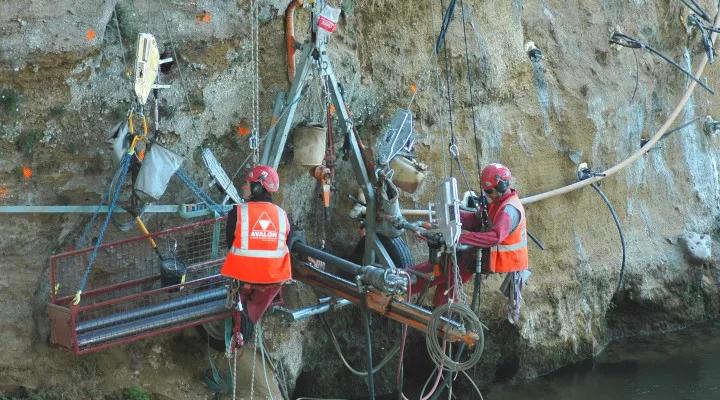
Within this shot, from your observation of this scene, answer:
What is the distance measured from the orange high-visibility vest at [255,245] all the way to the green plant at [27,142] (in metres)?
1.98

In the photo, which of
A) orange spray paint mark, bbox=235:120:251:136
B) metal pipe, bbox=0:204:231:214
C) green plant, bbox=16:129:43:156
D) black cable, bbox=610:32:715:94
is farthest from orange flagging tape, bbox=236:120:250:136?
black cable, bbox=610:32:715:94

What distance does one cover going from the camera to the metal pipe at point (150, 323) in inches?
368

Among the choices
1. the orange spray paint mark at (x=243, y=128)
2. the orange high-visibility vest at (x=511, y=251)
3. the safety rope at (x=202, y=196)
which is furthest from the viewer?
the orange spray paint mark at (x=243, y=128)

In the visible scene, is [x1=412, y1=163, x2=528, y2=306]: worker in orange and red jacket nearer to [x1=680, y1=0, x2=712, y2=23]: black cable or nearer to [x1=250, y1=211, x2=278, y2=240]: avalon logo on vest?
[x1=250, y1=211, x2=278, y2=240]: avalon logo on vest

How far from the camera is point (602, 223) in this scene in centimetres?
1345

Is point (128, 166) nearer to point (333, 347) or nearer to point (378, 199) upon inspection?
point (378, 199)

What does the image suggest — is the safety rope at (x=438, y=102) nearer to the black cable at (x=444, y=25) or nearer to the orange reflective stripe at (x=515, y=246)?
the black cable at (x=444, y=25)

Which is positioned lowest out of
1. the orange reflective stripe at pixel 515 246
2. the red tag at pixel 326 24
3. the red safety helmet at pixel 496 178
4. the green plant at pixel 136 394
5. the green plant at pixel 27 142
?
the green plant at pixel 136 394

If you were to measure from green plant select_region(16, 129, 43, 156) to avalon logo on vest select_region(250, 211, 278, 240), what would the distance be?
215 centimetres

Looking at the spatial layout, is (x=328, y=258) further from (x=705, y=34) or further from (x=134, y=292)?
(x=705, y=34)

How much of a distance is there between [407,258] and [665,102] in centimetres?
549

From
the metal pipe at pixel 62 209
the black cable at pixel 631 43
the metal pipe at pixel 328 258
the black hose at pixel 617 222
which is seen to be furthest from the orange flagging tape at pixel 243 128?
the black cable at pixel 631 43

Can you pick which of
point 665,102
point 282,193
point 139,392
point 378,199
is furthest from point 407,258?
point 665,102

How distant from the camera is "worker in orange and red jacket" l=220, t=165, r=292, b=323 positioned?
9188 millimetres
